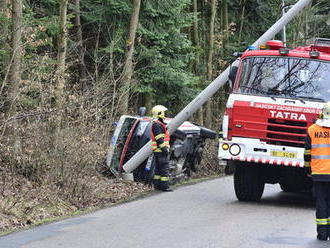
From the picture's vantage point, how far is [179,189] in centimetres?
1605

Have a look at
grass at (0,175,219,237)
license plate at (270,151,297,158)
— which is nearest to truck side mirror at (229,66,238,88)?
license plate at (270,151,297,158)

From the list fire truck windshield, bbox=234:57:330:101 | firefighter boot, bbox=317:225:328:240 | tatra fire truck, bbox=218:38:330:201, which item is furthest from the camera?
fire truck windshield, bbox=234:57:330:101

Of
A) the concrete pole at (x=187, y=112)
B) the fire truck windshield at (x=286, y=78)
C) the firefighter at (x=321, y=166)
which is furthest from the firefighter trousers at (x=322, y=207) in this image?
the concrete pole at (x=187, y=112)

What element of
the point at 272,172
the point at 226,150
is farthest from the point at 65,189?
the point at 272,172

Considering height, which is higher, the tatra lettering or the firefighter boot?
the tatra lettering

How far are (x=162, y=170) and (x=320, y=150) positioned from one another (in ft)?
18.9

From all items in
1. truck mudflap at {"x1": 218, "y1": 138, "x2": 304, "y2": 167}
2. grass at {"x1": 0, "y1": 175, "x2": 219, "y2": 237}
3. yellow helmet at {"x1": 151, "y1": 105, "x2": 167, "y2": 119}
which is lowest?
grass at {"x1": 0, "y1": 175, "x2": 219, "y2": 237}

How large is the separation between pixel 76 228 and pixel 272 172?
4.63 m

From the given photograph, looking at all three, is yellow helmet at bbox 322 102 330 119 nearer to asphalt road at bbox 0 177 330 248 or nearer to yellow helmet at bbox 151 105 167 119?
asphalt road at bbox 0 177 330 248

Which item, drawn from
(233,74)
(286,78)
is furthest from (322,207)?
(233,74)

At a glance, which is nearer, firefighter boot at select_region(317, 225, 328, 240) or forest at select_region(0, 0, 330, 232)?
firefighter boot at select_region(317, 225, 328, 240)

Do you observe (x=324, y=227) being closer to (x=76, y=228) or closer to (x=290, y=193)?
(x=76, y=228)

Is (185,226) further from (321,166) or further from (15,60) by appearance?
(15,60)

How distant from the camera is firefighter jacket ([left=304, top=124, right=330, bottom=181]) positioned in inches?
389
